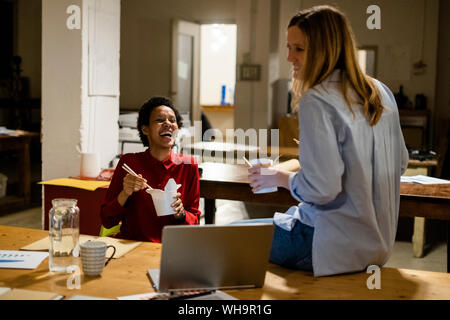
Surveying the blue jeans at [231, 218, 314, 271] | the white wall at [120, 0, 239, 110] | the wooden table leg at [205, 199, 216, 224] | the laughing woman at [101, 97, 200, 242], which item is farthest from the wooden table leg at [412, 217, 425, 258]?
the white wall at [120, 0, 239, 110]

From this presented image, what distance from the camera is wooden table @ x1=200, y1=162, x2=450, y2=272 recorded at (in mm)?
2852

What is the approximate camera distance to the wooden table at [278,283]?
159 cm

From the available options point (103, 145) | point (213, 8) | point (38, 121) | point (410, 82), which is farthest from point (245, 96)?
point (103, 145)

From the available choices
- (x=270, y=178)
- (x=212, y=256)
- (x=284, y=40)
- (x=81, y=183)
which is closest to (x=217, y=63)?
(x=284, y=40)

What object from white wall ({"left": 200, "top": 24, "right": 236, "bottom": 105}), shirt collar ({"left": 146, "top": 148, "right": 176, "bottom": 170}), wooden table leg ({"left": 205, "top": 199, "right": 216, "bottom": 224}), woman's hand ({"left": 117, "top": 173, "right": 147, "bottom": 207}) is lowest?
wooden table leg ({"left": 205, "top": 199, "right": 216, "bottom": 224})

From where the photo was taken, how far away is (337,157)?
167cm

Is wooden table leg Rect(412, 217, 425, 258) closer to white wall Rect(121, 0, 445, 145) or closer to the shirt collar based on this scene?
the shirt collar

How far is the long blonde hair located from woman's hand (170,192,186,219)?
0.80 m

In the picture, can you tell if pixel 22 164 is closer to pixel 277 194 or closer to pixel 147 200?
pixel 277 194

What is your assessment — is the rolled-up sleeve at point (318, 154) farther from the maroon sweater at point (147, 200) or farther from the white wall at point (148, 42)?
the white wall at point (148, 42)

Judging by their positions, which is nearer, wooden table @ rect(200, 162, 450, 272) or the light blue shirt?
Result: the light blue shirt

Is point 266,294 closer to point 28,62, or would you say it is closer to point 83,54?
point 83,54

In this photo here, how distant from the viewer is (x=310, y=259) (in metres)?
1.82

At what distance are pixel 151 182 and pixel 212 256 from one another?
3.68 ft
